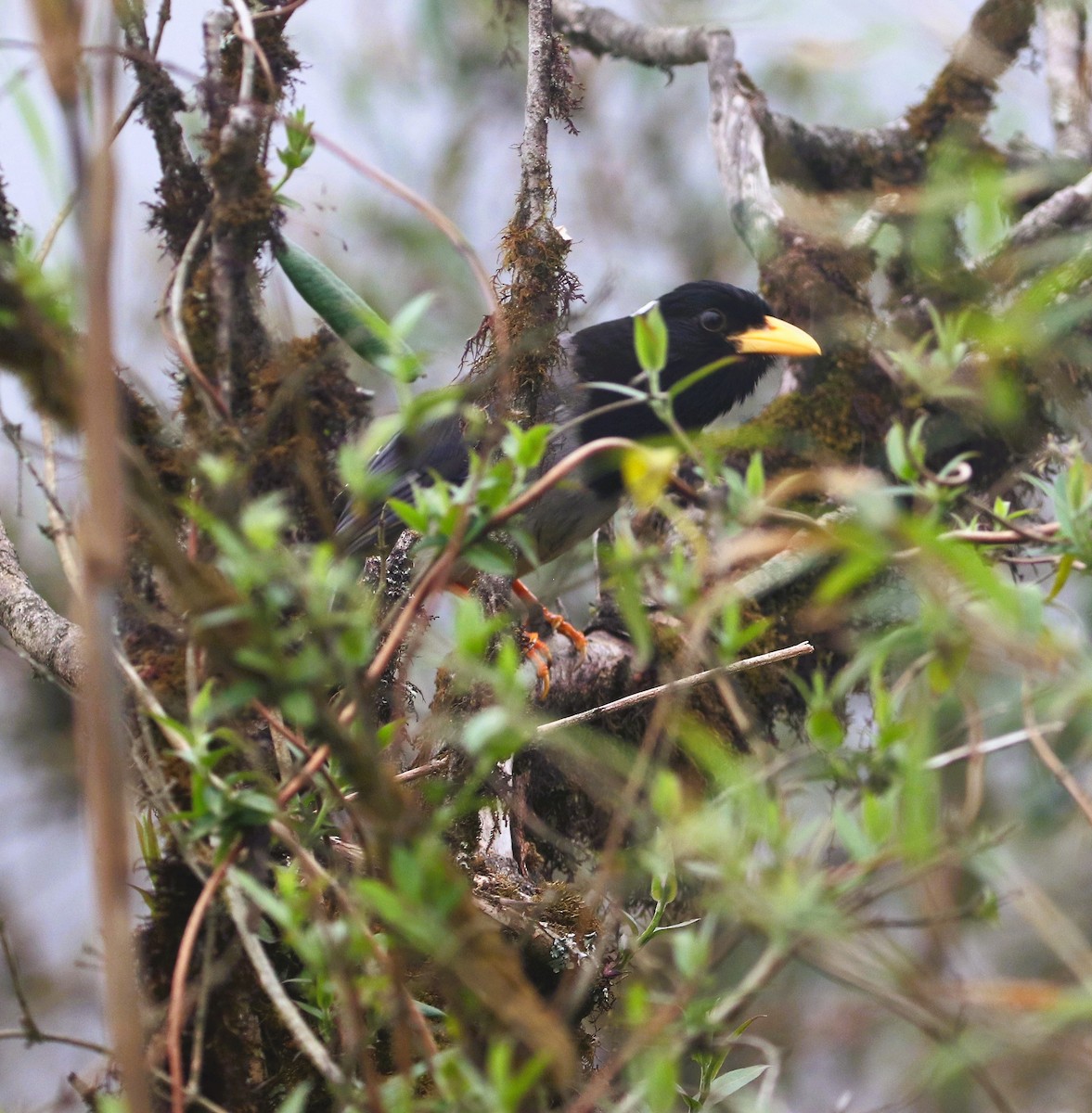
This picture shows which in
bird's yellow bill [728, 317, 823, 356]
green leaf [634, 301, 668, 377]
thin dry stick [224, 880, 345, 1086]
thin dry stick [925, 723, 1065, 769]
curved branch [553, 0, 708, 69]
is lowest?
thin dry stick [224, 880, 345, 1086]

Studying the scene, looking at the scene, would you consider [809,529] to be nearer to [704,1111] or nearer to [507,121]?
[704,1111]

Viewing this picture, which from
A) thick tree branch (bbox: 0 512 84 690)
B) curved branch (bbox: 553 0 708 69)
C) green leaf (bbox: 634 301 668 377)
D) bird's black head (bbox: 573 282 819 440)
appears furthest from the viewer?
curved branch (bbox: 553 0 708 69)

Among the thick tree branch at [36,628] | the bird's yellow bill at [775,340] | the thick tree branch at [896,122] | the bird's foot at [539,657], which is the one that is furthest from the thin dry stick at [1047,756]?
the thick tree branch at [896,122]

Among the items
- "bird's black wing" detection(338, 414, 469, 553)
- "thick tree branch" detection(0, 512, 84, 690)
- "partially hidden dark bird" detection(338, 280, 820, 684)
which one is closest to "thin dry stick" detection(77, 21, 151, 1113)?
"thick tree branch" detection(0, 512, 84, 690)

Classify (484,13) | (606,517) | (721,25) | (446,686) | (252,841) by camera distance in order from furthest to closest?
1. (484,13)
2. (721,25)
3. (606,517)
4. (446,686)
5. (252,841)

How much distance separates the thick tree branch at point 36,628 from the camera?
8.75 ft

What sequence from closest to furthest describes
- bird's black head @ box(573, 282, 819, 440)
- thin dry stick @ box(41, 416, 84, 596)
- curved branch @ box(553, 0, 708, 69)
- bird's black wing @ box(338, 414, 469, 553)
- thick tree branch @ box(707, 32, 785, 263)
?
thin dry stick @ box(41, 416, 84, 596) < bird's black wing @ box(338, 414, 469, 553) < bird's black head @ box(573, 282, 819, 440) < thick tree branch @ box(707, 32, 785, 263) < curved branch @ box(553, 0, 708, 69)

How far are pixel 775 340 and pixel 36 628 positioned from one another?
238 cm

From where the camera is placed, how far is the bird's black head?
3969 millimetres

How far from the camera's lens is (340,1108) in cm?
129

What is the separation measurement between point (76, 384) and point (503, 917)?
161 cm

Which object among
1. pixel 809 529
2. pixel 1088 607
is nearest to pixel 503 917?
pixel 1088 607

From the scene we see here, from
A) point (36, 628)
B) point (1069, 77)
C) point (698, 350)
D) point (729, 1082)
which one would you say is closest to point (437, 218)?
point (729, 1082)

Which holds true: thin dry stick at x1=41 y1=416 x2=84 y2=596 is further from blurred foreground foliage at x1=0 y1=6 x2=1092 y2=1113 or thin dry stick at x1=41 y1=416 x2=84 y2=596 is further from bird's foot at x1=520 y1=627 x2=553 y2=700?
bird's foot at x1=520 y1=627 x2=553 y2=700
